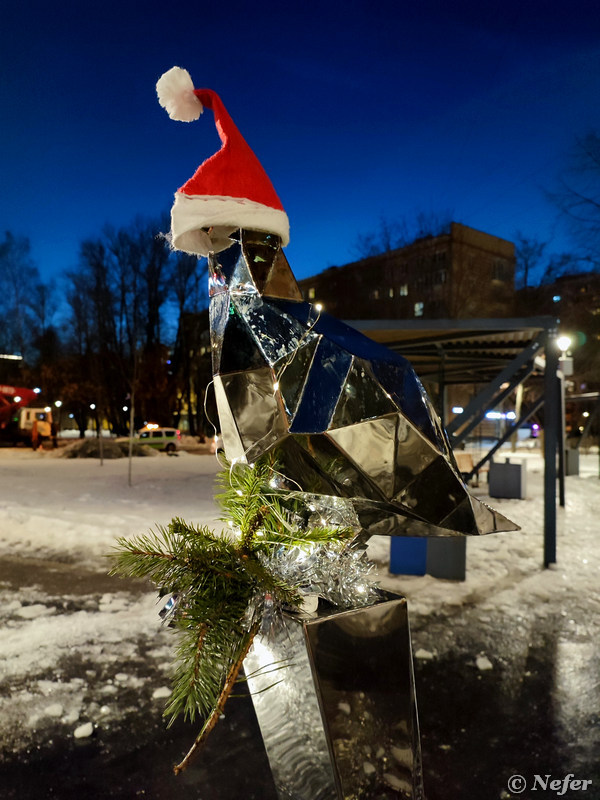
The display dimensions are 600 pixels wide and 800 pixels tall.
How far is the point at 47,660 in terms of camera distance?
3.92 meters

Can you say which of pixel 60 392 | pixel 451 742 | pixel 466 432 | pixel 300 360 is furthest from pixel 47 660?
pixel 60 392

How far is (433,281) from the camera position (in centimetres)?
3039

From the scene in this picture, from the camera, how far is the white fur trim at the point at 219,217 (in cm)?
175

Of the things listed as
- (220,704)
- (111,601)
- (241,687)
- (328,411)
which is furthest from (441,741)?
(111,601)

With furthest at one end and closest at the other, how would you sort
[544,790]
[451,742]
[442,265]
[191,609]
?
[442,265] → [451,742] → [544,790] → [191,609]

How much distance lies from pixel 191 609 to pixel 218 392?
0.67 meters

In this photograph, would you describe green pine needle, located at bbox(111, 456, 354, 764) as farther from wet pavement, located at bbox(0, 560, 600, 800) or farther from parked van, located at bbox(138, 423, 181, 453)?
parked van, located at bbox(138, 423, 181, 453)

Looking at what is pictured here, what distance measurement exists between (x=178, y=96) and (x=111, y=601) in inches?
183

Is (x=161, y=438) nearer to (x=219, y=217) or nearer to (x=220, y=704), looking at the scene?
(x=219, y=217)

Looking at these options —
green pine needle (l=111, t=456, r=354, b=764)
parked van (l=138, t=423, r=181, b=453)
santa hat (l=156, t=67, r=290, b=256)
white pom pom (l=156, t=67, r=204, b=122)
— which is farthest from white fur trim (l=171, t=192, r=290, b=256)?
parked van (l=138, t=423, r=181, b=453)

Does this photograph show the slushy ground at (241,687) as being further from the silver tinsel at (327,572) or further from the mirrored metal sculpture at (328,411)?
the mirrored metal sculpture at (328,411)

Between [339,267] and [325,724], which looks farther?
[339,267]

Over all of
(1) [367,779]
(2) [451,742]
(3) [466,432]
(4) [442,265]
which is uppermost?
(4) [442,265]

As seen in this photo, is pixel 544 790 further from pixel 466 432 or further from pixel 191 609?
pixel 466 432
